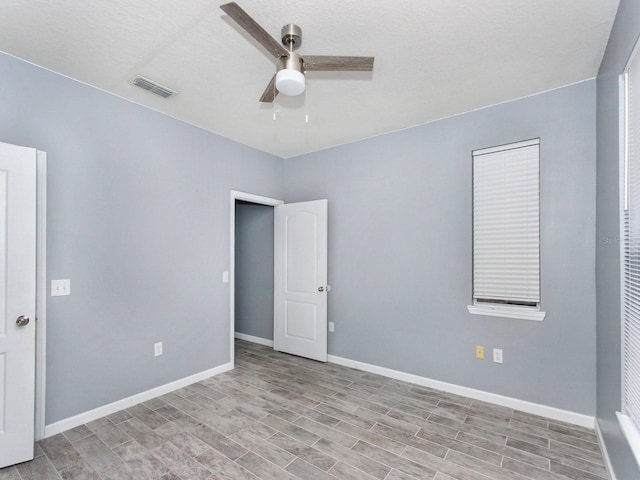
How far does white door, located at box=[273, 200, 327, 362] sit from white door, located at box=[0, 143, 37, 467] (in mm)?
2686

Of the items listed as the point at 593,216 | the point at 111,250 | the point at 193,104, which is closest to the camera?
the point at 593,216

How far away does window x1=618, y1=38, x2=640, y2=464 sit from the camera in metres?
1.56

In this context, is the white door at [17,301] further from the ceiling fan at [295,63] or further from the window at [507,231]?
the window at [507,231]

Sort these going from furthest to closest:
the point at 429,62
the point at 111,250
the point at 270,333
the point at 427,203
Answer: the point at 270,333, the point at 427,203, the point at 111,250, the point at 429,62

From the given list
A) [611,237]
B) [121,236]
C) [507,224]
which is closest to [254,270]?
[121,236]

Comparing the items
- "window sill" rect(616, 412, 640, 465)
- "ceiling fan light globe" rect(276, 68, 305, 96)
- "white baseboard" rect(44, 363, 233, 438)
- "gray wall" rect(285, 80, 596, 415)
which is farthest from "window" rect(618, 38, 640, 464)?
"white baseboard" rect(44, 363, 233, 438)

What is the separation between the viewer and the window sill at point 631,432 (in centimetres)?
142

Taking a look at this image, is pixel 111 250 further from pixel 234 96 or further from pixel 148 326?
pixel 234 96

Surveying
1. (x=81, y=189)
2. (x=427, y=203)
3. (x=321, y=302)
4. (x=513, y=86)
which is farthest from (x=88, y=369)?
(x=513, y=86)

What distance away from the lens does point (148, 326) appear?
120 inches

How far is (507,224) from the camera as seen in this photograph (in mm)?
2926

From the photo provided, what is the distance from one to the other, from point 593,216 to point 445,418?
2047mm

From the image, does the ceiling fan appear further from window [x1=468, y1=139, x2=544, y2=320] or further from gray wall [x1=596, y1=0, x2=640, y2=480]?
window [x1=468, y1=139, x2=544, y2=320]

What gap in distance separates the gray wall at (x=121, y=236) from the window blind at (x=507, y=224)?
2762 millimetres
